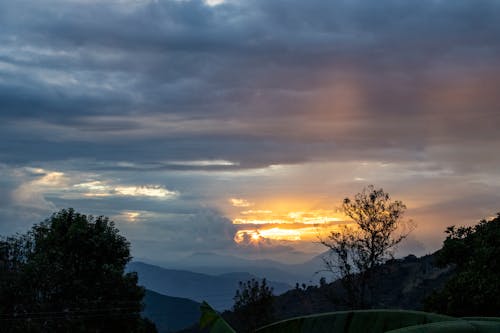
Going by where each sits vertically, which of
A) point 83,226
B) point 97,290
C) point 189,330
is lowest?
point 189,330

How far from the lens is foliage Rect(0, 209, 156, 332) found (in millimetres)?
48812

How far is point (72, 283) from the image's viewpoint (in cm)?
5097

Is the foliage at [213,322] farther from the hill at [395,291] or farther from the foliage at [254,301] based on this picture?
the hill at [395,291]

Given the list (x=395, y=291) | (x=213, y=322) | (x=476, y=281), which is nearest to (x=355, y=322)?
(x=213, y=322)

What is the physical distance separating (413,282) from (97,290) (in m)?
58.5

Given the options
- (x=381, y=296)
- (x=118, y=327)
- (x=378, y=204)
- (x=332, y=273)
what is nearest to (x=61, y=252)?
(x=118, y=327)

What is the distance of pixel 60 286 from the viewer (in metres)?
51.0

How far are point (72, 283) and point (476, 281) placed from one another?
105 feet

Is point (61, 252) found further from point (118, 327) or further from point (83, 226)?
point (118, 327)

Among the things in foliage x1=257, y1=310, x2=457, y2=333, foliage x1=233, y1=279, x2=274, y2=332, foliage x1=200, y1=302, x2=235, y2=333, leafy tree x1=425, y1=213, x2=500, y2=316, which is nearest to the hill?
foliage x1=233, y1=279, x2=274, y2=332

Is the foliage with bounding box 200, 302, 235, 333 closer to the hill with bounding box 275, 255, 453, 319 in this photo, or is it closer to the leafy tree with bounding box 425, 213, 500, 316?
the leafy tree with bounding box 425, 213, 500, 316

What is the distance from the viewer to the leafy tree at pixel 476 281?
2964 centimetres

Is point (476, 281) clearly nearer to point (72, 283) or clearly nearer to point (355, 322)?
point (355, 322)

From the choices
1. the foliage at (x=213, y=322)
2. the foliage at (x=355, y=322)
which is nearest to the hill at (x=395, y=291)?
the foliage at (x=355, y=322)
